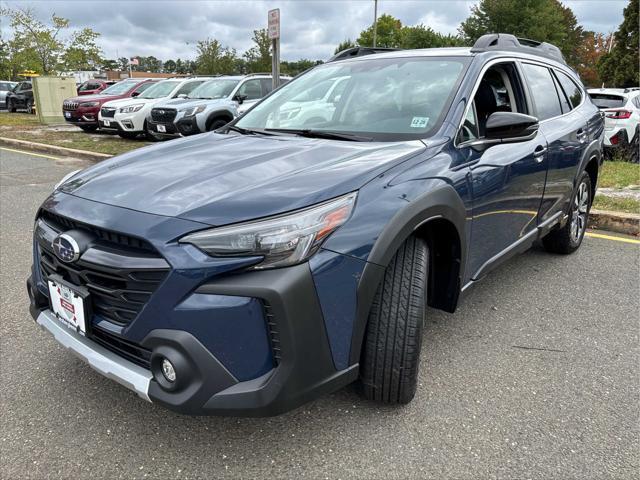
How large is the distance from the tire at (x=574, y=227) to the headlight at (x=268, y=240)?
320 cm

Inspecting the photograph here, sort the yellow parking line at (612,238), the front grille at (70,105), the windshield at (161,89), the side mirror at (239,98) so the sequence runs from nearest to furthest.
Answer: the yellow parking line at (612,238) < the side mirror at (239,98) < the windshield at (161,89) < the front grille at (70,105)

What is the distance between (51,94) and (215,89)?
342 inches

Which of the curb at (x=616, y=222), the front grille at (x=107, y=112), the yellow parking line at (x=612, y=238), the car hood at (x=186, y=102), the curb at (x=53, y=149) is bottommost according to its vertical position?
the yellow parking line at (x=612, y=238)

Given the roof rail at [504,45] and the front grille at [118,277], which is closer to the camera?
the front grille at [118,277]

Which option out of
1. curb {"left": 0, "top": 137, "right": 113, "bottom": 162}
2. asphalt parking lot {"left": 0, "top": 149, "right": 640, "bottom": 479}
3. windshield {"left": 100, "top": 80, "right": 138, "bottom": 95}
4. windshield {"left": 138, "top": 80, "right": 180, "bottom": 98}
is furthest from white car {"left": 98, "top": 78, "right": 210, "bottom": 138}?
asphalt parking lot {"left": 0, "top": 149, "right": 640, "bottom": 479}

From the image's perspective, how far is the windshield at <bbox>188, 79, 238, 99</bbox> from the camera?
11297mm

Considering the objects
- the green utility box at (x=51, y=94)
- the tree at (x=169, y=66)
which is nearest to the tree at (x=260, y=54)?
the green utility box at (x=51, y=94)

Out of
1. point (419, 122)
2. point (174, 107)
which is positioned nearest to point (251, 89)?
point (174, 107)

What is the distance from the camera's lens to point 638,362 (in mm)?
2801

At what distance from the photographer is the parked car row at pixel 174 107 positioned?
1046 centimetres

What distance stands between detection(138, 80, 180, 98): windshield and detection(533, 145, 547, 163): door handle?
11.8 metres

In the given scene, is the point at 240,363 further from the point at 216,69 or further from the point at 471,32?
the point at 216,69

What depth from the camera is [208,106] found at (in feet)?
34.4

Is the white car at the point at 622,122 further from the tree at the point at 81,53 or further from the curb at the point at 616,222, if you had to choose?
the tree at the point at 81,53
